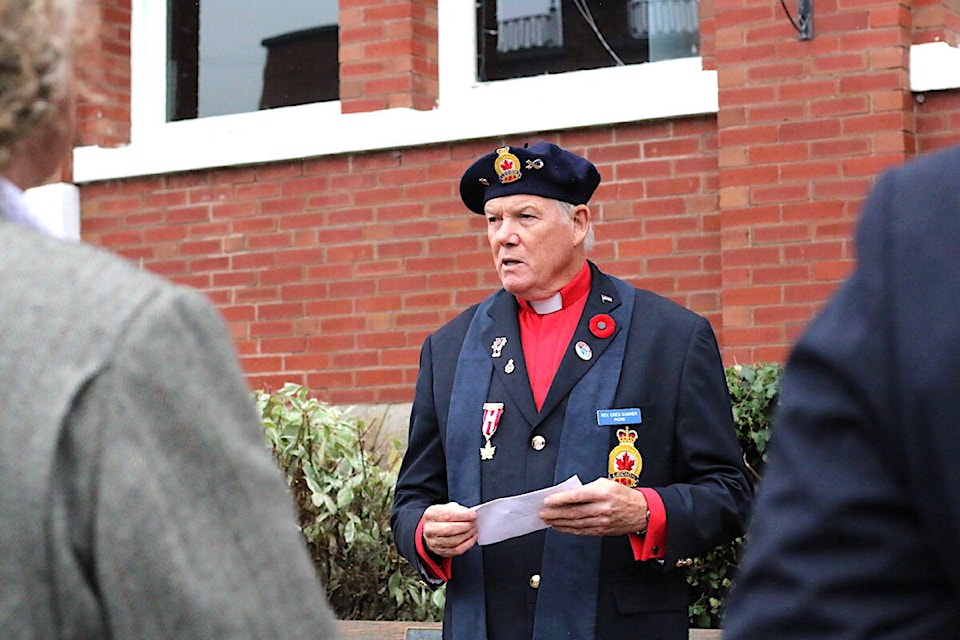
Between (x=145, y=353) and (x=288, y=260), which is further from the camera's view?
(x=288, y=260)

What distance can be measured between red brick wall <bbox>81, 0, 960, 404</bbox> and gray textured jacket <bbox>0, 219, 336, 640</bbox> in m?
4.50

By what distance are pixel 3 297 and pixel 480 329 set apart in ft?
8.98

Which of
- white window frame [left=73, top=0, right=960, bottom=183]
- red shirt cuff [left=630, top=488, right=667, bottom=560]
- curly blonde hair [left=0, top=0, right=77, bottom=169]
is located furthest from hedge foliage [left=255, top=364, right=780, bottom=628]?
curly blonde hair [left=0, top=0, right=77, bottom=169]

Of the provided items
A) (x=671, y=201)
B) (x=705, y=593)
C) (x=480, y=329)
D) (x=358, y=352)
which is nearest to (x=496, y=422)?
(x=480, y=329)

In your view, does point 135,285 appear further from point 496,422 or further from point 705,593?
point 705,593

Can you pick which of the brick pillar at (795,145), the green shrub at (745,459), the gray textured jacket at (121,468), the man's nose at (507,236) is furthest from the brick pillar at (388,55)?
the gray textured jacket at (121,468)

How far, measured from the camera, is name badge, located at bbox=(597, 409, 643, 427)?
12.4ft

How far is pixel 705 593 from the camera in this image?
5.39 meters

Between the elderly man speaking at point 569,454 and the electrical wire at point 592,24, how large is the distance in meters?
3.32

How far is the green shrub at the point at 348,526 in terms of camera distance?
5.91 meters

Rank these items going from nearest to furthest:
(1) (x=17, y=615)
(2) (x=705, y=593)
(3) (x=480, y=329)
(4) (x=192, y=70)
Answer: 1. (1) (x=17, y=615)
2. (3) (x=480, y=329)
3. (2) (x=705, y=593)
4. (4) (x=192, y=70)

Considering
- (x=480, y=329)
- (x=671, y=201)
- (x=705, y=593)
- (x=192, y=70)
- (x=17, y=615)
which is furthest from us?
(x=192, y=70)

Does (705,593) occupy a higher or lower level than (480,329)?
lower

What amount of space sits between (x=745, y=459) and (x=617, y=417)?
169 centimetres
